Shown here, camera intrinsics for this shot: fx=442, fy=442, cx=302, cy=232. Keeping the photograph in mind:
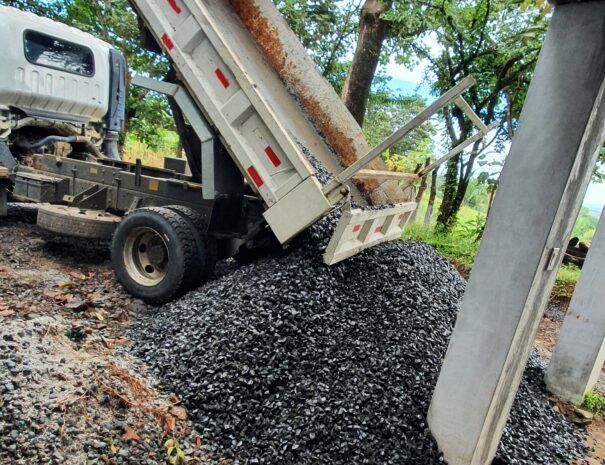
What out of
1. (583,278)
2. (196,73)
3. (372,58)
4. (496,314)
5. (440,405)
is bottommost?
(440,405)

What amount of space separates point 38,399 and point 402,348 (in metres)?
2.14

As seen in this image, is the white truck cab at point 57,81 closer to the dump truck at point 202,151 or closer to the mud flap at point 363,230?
the dump truck at point 202,151

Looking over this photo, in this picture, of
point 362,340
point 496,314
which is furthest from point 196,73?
point 496,314

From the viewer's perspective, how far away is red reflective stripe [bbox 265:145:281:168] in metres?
3.26

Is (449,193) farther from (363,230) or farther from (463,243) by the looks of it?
(363,230)

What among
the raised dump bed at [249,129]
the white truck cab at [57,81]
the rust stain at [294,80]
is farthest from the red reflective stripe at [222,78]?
the white truck cab at [57,81]

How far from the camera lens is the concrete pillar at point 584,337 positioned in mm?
3578

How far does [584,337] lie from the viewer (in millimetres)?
3635

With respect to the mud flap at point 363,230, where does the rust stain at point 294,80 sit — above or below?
above

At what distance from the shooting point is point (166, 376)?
2824 mm

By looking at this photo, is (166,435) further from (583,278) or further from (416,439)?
(583,278)

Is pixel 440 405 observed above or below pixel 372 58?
below

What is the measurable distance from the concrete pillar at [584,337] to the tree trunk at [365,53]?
189 inches

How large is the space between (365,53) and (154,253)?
209 inches
